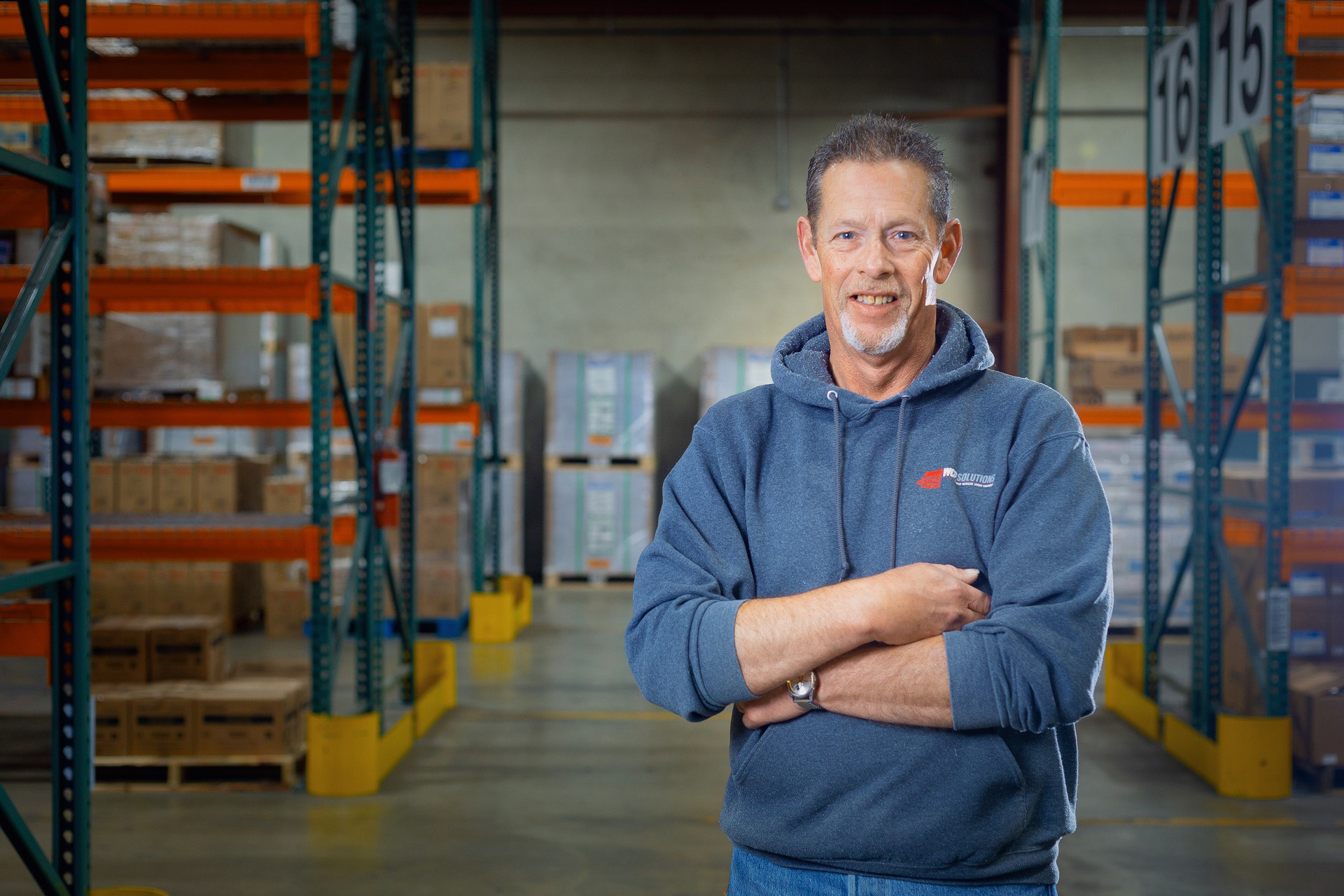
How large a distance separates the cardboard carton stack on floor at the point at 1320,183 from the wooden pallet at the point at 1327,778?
2.46 metres

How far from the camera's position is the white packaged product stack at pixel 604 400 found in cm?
1154

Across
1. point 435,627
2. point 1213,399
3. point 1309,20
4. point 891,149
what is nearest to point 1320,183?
point 1309,20

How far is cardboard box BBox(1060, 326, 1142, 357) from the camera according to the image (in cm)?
938

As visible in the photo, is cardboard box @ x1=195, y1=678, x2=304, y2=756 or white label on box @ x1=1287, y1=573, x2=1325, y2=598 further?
white label on box @ x1=1287, y1=573, x2=1325, y2=598

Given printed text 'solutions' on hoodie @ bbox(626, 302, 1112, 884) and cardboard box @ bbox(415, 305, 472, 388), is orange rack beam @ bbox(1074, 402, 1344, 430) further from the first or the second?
cardboard box @ bbox(415, 305, 472, 388)

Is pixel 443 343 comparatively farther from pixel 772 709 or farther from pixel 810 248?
pixel 772 709

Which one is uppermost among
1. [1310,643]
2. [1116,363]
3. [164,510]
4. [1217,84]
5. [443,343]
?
[1217,84]

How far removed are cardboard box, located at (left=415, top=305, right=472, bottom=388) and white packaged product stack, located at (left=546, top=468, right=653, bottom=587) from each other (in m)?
2.47

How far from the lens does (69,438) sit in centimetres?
287

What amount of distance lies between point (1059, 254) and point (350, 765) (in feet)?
32.9

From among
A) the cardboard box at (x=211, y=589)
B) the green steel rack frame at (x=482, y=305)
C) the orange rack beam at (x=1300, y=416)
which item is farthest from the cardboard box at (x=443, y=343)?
the orange rack beam at (x=1300, y=416)

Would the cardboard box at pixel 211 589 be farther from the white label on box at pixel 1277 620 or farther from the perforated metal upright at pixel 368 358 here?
the white label on box at pixel 1277 620

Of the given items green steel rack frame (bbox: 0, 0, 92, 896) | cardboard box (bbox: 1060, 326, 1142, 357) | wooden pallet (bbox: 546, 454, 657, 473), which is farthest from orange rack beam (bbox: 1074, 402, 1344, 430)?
wooden pallet (bbox: 546, 454, 657, 473)

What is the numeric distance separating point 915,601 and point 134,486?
28.7 ft
